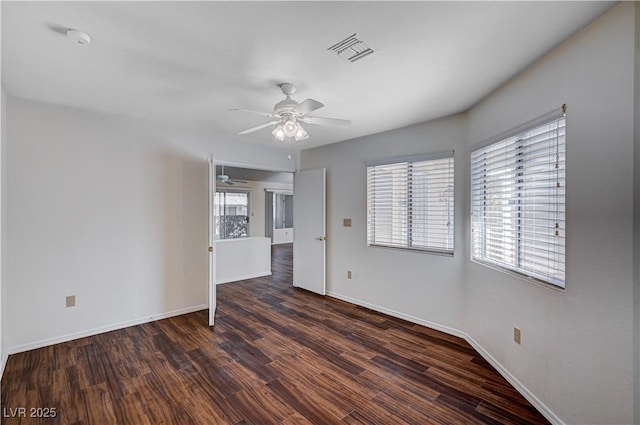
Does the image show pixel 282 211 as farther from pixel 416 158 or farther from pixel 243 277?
pixel 416 158

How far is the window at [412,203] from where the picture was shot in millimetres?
3254

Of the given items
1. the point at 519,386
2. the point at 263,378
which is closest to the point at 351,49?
the point at 263,378

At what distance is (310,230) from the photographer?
15.7 ft

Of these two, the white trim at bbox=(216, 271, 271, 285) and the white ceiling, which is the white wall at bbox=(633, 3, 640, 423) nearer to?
the white ceiling

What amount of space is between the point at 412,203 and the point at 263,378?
2553mm

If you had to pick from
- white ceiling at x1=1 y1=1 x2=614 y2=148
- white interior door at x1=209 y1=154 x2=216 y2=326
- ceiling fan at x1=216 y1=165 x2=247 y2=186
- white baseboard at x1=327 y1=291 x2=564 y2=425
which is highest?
white ceiling at x1=1 y1=1 x2=614 y2=148

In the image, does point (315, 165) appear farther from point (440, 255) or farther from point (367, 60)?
point (367, 60)

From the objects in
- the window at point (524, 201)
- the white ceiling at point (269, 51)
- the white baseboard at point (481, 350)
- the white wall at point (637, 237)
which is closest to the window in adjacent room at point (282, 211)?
the white baseboard at point (481, 350)

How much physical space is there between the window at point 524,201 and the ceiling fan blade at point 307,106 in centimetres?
158

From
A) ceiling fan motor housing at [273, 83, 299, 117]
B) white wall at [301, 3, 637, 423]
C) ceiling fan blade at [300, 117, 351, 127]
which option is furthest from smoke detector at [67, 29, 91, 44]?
white wall at [301, 3, 637, 423]

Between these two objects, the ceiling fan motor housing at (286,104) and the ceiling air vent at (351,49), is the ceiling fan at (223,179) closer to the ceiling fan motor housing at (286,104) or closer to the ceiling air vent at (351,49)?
the ceiling fan motor housing at (286,104)

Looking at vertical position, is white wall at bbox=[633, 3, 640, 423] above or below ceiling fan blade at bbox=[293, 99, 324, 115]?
below

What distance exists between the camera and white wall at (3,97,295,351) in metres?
2.73

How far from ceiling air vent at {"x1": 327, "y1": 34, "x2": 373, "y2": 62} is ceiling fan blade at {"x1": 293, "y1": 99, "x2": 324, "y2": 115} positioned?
0.35 metres
